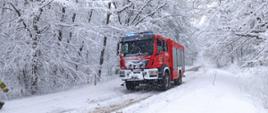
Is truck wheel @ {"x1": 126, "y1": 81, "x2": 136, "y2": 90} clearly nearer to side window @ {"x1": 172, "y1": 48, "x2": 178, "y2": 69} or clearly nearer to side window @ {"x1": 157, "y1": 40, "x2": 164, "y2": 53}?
side window @ {"x1": 157, "y1": 40, "x2": 164, "y2": 53}

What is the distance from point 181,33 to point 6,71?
21.7 m

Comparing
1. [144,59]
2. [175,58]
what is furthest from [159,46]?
[175,58]

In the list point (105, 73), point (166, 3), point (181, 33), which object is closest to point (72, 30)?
point (105, 73)

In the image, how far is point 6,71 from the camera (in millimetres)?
16047

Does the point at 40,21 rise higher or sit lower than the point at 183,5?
lower

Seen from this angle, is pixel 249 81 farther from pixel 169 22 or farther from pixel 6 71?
pixel 6 71

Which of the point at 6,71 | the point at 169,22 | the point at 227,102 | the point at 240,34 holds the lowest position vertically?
the point at 227,102

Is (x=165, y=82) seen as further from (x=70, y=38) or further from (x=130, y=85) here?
(x=70, y=38)

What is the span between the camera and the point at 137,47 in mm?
17016

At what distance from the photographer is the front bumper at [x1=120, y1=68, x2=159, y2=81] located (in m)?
16.6

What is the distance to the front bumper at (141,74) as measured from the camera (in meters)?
16.6

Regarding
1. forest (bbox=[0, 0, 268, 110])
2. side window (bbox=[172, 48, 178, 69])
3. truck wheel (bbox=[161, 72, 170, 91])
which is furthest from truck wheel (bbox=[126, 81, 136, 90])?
side window (bbox=[172, 48, 178, 69])

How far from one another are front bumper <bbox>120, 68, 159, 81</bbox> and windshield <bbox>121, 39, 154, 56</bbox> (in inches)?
35.0

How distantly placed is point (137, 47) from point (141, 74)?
1.43 metres
